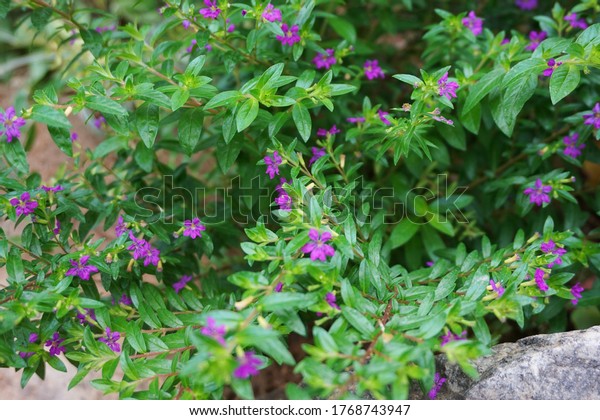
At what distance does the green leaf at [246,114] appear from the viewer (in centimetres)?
166

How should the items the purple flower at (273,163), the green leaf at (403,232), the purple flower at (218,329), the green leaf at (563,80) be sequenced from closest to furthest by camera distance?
the purple flower at (218,329) < the green leaf at (563,80) < the purple flower at (273,163) < the green leaf at (403,232)

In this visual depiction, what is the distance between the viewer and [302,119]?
1759 mm

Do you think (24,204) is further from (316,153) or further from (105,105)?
(316,153)

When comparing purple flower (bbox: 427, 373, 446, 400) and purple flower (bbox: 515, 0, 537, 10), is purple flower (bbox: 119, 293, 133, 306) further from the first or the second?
purple flower (bbox: 515, 0, 537, 10)

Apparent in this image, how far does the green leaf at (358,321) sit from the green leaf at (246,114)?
58 centimetres

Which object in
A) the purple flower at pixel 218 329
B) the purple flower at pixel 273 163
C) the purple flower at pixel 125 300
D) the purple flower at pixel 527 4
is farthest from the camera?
the purple flower at pixel 527 4

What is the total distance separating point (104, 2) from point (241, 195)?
104 inches

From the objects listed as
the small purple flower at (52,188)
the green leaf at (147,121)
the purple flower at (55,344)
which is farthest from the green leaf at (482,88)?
the purple flower at (55,344)

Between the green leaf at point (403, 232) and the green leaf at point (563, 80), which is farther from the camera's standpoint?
the green leaf at point (403, 232)

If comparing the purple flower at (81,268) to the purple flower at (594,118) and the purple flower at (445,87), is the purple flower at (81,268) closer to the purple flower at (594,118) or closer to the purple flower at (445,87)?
the purple flower at (445,87)

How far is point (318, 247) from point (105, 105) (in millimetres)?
715

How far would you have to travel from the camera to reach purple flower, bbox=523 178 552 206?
6.53ft

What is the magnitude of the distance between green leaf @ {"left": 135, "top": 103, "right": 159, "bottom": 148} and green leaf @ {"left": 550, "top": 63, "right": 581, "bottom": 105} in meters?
1.14
